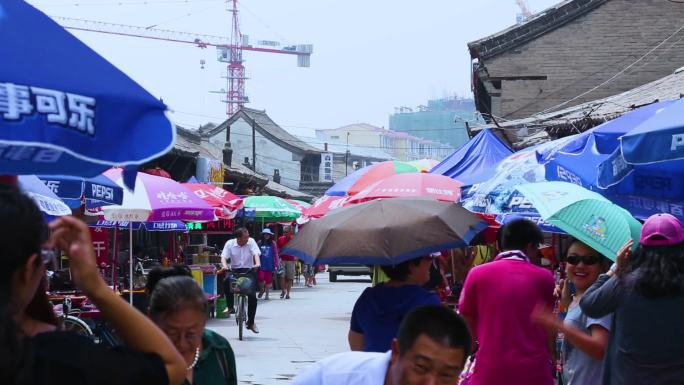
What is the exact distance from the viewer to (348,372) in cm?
404

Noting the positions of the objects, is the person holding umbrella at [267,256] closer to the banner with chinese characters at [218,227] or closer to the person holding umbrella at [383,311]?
the banner with chinese characters at [218,227]

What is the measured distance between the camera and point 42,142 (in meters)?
3.62

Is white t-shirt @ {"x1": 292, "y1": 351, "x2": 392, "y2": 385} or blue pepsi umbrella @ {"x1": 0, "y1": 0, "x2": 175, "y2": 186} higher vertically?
blue pepsi umbrella @ {"x1": 0, "y1": 0, "x2": 175, "y2": 186}

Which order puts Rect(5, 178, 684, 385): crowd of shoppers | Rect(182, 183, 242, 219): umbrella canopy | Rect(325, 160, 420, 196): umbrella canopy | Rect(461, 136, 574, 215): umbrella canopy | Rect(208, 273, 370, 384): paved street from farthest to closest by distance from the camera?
Rect(182, 183, 242, 219): umbrella canopy, Rect(325, 160, 420, 196): umbrella canopy, Rect(208, 273, 370, 384): paved street, Rect(461, 136, 574, 215): umbrella canopy, Rect(5, 178, 684, 385): crowd of shoppers

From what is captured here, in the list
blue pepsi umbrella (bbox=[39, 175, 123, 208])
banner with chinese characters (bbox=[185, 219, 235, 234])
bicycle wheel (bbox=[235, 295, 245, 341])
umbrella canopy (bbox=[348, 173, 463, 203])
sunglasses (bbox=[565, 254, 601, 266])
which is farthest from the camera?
banner with chinese characters (bbox=[185, 219, 235, 234])

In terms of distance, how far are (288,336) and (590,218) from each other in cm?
1309

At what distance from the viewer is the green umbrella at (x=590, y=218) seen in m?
7.00

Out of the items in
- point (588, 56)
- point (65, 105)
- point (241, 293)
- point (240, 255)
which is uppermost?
point (588, 56)

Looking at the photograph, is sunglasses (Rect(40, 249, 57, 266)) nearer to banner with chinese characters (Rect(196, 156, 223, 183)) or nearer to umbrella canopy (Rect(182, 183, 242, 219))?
umbrella canopy (Rect(182, 183, 242, 219))

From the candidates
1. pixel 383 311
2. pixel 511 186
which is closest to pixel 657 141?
pixel 383 311

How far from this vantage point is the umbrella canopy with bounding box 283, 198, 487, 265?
25.1 feet

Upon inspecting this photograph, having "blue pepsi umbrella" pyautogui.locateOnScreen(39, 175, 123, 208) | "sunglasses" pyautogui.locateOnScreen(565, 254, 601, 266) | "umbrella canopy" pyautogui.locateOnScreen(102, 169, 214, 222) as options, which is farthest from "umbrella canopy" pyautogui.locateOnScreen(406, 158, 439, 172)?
"sunglasses" pyautogui.locateOnScreen(565, 254, 601, 266)

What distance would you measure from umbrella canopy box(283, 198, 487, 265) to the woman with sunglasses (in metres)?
1.07

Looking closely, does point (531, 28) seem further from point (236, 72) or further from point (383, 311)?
point (236, 72)
